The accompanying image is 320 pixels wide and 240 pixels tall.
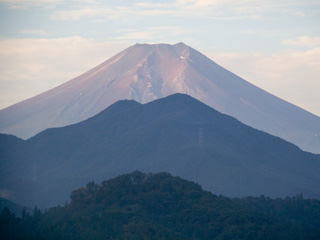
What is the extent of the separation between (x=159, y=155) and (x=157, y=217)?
63.3 m

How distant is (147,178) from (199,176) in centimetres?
4223

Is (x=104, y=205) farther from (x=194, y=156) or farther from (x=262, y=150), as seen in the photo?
(x=262, y=150)

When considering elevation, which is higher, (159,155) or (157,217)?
(159,155)

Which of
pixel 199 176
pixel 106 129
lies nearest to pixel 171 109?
pixel 106 129

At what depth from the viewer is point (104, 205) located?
70625 millimetres

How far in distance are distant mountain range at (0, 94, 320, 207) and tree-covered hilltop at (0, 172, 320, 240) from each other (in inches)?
1300

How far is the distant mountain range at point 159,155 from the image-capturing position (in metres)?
115

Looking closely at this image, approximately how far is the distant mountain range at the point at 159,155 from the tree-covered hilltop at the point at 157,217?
108 ft

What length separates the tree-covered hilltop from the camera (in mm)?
60438

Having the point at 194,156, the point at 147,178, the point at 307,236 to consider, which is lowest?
the point at 307,236

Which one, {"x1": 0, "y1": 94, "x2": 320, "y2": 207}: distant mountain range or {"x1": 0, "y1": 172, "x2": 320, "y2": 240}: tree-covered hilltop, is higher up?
{"x1": 0, "y1": 94, "x2": 320, "y2": 207}: distant mountain range

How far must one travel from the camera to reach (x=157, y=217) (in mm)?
68125

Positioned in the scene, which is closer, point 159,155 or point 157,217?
point 157,217

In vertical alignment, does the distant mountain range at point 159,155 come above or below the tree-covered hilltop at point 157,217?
above
